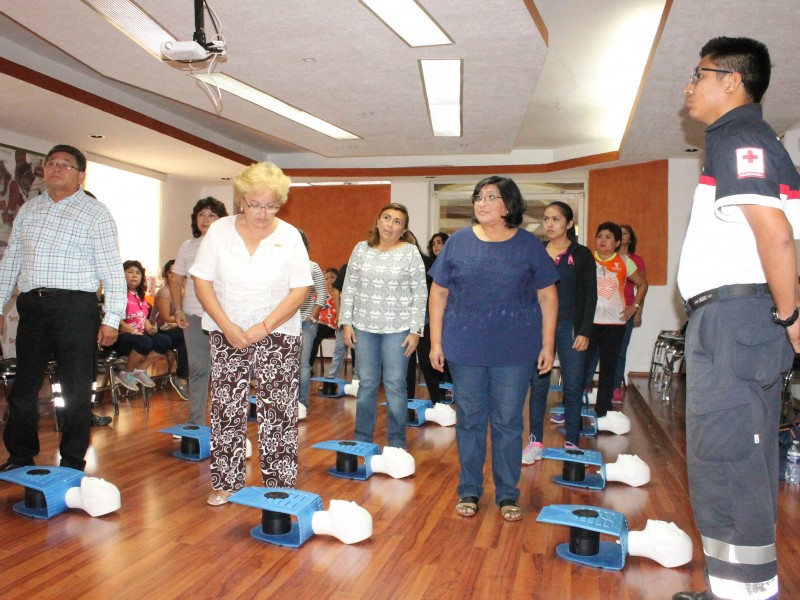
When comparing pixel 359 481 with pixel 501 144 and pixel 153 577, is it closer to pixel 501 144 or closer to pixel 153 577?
pixel 153 577

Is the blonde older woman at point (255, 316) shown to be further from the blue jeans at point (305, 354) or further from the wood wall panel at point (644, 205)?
the wood wall panel at point (644, 205)

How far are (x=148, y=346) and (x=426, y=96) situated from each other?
3.31 meters

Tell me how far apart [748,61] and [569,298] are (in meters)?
2.34

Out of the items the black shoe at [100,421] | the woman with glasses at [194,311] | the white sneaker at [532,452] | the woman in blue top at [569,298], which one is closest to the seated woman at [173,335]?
the black shoe at [100,421]

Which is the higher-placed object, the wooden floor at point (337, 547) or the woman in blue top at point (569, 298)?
the woman in blue top at point (569, 298)

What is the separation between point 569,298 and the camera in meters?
4.20

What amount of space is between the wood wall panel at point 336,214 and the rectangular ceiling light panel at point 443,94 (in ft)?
9.06

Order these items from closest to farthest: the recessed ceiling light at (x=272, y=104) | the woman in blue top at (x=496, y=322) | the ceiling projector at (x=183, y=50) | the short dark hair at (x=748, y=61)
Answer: the short dark hair at (x=748, y=61) → the woman in blue top at (x=496, y=322) → the ceiling projector at (x=183, y=50) → the recessed ceiling light at (x=272, y=104)

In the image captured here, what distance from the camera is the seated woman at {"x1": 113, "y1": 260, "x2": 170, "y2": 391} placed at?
244 inches

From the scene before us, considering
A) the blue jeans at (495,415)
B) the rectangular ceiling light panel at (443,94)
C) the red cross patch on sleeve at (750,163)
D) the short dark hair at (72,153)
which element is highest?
the rectangular ceiling light panel at (443,94)

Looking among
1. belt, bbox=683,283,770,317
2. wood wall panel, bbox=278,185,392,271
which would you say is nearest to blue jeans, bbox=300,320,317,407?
belt, bbox=683,283,770,317

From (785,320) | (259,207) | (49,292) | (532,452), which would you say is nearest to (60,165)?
(49,292)

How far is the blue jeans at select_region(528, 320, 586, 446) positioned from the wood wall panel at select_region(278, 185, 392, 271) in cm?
653

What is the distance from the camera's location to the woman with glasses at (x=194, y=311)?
4.45 meters
